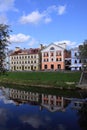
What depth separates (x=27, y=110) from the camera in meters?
45.5

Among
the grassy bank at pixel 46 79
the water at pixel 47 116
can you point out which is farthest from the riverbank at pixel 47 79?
the water at pixel 47 116

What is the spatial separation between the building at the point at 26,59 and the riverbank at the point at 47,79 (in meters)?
35.7

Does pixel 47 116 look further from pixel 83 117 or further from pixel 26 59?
pixel 26 59

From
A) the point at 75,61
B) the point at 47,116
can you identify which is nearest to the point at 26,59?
the point at 75,61

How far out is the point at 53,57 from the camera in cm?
13462

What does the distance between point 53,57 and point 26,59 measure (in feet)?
60.3

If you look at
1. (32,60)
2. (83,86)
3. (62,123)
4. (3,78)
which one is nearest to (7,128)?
(62,123)

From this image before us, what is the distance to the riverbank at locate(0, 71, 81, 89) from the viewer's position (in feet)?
260

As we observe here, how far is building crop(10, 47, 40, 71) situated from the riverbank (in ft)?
117

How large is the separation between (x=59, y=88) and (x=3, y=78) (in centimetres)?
3750

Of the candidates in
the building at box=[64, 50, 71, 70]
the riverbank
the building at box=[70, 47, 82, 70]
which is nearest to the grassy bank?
the riverbank

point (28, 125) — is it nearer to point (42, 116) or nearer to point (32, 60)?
point (42, 116)

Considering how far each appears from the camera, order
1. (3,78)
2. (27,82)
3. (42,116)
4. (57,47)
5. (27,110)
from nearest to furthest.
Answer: (42,116) → (27,110) → (27,82) → (3,78) → (57,47)

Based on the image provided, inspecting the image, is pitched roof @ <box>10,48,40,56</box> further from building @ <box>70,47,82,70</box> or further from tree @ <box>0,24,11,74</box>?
tree @ <box>0,24,11,74</box>
